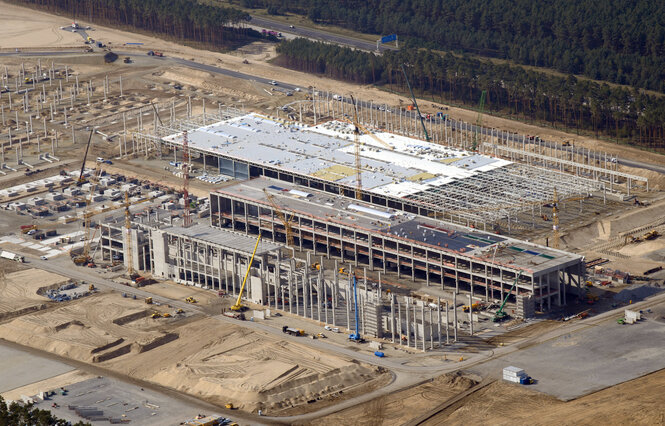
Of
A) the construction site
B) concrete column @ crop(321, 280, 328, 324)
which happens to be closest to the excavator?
the construction site

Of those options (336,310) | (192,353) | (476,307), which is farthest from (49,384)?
(476,307)

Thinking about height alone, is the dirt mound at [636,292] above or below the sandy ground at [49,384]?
above

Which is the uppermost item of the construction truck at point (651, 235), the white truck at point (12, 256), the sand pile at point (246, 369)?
the construction truck at point (651, 235)

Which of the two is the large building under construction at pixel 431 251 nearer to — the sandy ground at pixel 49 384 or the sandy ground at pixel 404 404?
the sandy ground at pixel 404 404

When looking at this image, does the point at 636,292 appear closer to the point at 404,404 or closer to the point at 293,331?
the point at 404,404

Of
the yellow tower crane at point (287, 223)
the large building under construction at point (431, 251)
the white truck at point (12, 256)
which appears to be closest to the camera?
the large building under construction at point (431, 251)

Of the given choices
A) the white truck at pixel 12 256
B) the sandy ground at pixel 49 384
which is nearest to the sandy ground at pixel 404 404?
the sandy ground at pixel 49 384

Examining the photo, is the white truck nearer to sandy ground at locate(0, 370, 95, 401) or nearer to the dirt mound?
sandy ground at locate(0, 370, 95, 401)

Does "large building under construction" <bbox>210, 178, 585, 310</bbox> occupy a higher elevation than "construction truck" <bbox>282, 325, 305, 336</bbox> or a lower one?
higher

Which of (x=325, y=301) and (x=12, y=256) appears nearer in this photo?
(x=325, y=301)
